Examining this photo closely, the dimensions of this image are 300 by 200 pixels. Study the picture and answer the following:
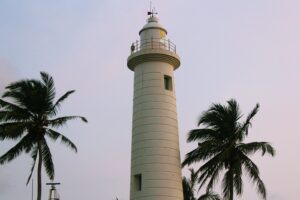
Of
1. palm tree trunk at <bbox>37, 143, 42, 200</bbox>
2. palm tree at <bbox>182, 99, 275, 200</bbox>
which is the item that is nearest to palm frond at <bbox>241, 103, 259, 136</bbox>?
palm tree at <bbox>182, 99, 275, 200</bbox>

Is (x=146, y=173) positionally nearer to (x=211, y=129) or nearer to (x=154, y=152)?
(x=154, y=152)

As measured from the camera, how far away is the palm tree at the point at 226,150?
3591 centimetres

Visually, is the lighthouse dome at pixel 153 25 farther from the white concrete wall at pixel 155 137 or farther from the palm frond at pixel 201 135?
the palm frond at pixel 201 135

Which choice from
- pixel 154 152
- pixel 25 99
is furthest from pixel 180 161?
pixel 25 99

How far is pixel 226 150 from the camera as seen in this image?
3575 cm

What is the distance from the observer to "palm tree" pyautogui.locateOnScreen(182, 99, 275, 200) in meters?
35.9

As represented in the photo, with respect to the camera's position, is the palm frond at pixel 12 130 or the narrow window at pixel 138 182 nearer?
the palm frond at pixel 12 130

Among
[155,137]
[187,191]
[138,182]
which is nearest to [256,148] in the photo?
Answer: [155,137]

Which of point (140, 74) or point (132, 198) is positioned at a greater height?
point (140, 74)

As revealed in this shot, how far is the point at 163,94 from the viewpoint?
36375 millimetres

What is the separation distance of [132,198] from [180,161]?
4.25 metres

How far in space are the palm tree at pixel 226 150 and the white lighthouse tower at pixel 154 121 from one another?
2373 millimetres

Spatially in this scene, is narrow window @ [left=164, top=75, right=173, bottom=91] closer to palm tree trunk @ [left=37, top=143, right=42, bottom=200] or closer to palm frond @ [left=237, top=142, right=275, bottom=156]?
palm frond @ [left=237, top=142, right=275, bottom=156]

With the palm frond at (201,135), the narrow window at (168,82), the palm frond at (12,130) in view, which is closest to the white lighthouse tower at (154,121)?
the narrow window at (168,82)
